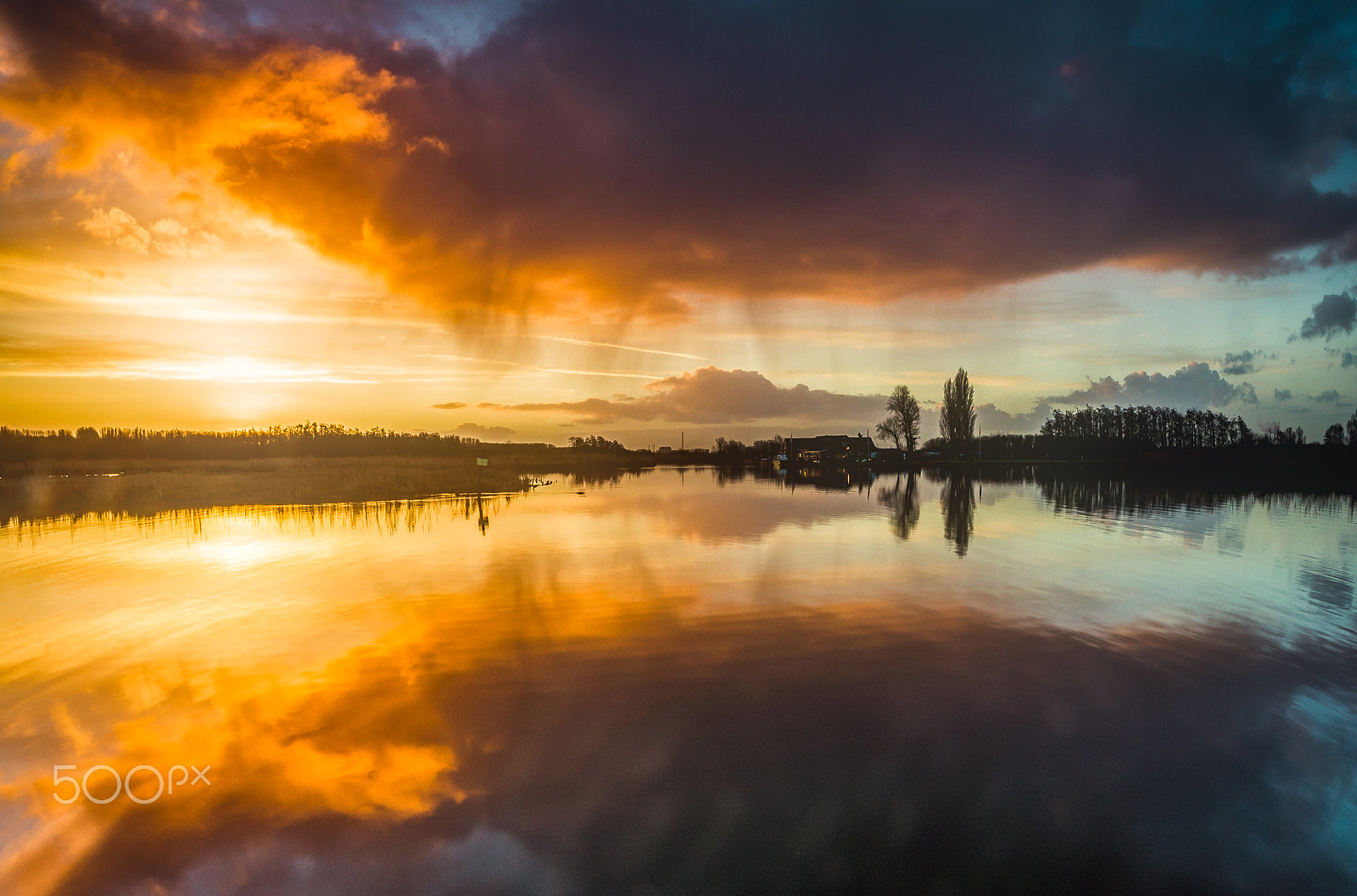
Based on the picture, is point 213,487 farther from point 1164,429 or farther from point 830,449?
point 1164,429

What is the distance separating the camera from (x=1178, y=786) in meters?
7.05

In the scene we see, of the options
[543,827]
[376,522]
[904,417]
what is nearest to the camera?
[543,827]

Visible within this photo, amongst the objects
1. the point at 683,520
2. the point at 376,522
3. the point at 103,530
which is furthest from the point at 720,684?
the point at 103,530

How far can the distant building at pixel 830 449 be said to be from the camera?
134 m

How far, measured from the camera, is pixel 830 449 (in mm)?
136250

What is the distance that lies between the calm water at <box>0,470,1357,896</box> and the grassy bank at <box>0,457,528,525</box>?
19903mm

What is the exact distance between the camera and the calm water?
5.90m

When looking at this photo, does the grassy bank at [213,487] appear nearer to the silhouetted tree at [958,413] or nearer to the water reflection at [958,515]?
the water reflection at [958,515]

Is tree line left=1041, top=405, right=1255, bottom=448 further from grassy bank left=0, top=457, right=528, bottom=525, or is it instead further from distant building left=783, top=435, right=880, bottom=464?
grassy bank left=0, top=457, right=528, bottom=525

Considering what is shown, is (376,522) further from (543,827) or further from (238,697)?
(543,827)

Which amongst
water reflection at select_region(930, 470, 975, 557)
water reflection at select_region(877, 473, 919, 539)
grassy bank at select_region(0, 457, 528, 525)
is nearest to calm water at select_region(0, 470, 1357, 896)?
water reflection at select_region(930, 470, 975, 557)

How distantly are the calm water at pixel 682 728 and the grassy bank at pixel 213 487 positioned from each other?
65.3 feet

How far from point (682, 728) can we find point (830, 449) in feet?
434

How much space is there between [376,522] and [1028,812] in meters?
29.0
